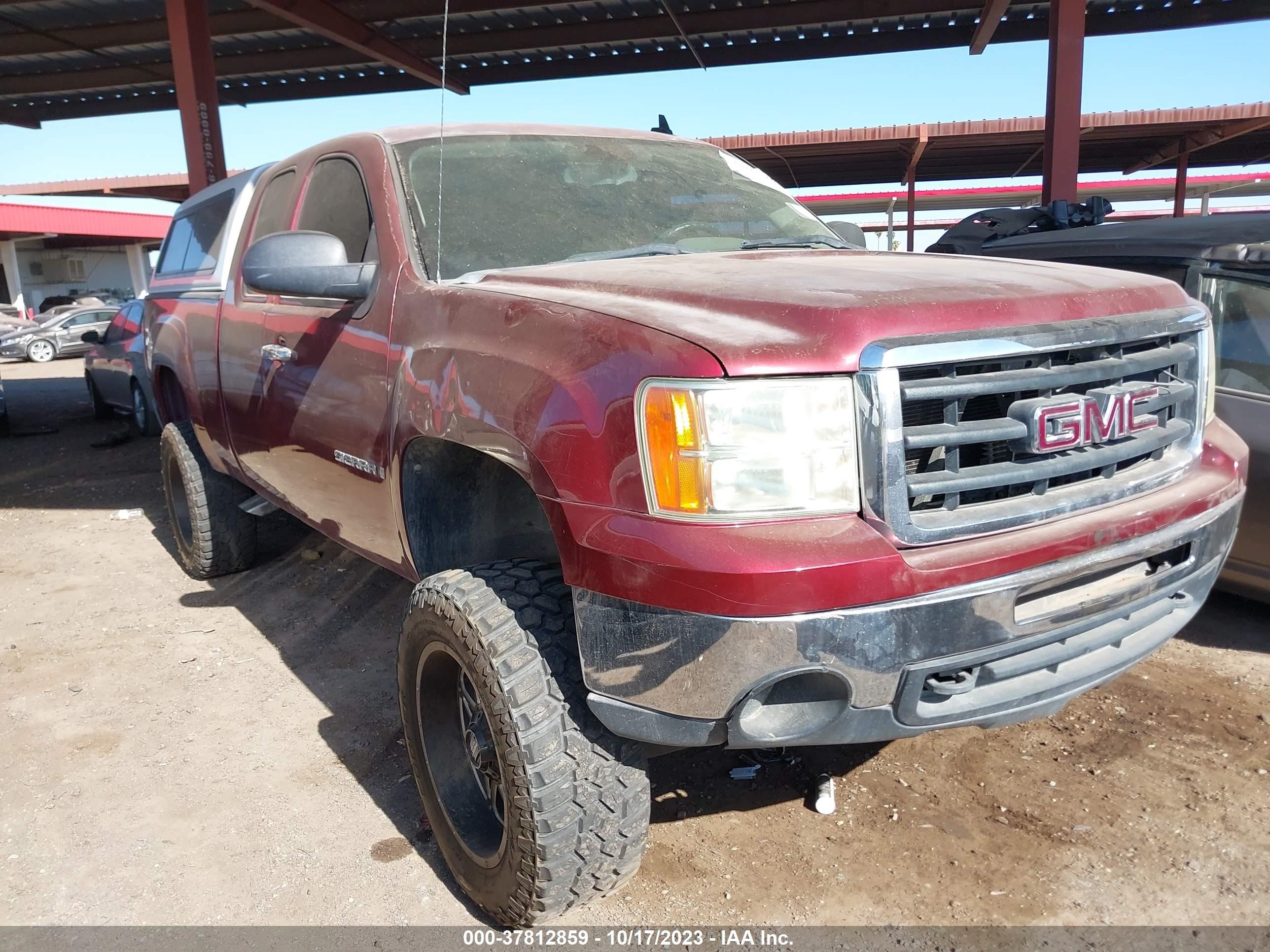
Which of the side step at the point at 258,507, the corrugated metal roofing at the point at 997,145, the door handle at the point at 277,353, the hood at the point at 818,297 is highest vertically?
the corrugated metal roofing at the point at 997,145

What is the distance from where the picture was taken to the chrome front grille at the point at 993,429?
1798 millimetres

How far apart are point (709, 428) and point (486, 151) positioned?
1.72 metres

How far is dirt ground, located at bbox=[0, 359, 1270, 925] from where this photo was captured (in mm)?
2354

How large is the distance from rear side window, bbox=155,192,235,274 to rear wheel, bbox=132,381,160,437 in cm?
413

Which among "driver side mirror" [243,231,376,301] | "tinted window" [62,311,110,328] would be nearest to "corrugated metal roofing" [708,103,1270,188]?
"driver side mirror" [243,231,376,301]

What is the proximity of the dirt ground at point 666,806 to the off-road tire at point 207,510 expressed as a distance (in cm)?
64

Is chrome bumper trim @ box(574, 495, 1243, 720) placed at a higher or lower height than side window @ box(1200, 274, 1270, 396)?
lower

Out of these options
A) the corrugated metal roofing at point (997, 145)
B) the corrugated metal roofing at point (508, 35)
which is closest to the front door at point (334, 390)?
the corrugated metal roofing at point (508, 35)

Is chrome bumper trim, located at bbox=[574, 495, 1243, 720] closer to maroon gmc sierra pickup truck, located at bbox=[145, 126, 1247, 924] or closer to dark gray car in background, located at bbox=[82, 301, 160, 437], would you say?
maroon gmc sierra pickup truck, located at bbox=[145, 126, 1247, 924]

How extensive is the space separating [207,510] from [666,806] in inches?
121

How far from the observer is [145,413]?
31.3 ft

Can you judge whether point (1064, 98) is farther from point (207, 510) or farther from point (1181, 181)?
point (1181, 181)

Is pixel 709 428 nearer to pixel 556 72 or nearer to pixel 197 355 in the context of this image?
pixel 197 355

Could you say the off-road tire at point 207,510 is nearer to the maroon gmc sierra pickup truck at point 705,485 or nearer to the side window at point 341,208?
the side window at point 341,208
